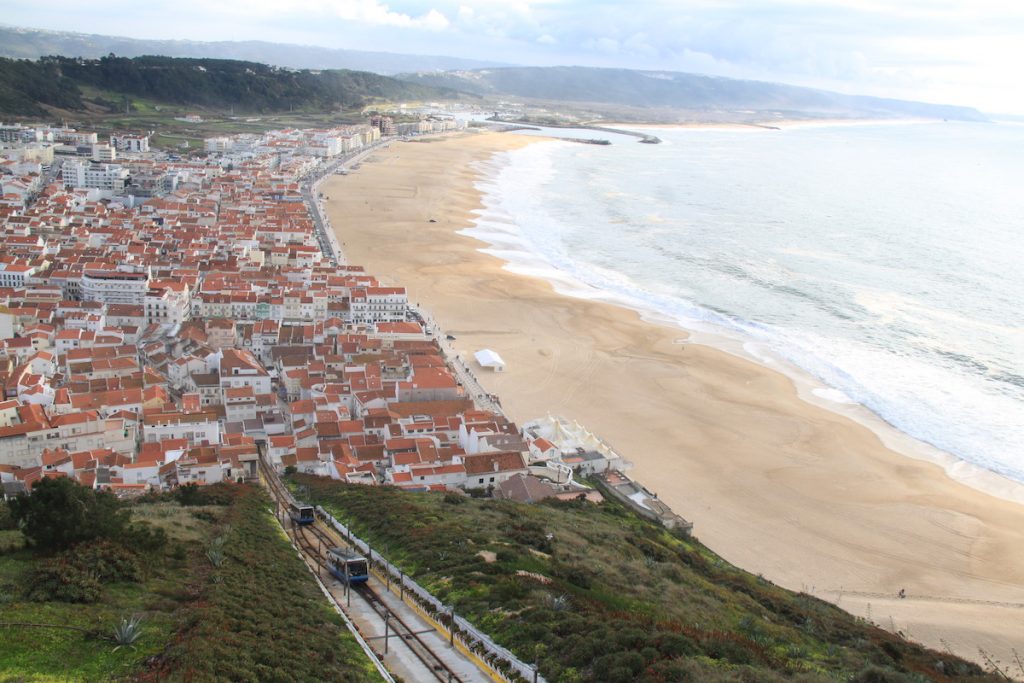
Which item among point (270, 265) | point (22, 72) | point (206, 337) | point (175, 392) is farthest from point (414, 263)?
point (22, 72)

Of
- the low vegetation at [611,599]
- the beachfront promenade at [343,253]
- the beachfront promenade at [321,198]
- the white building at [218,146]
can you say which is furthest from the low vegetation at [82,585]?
the white building at [218,146]

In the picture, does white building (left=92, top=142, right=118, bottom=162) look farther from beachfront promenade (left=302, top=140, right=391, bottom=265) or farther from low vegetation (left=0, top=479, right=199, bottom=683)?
low vegetation (left=0, top=479, right=199, bottom=683)

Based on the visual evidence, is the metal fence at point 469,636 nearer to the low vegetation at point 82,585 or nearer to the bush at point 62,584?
the low vegetation at point 82,585

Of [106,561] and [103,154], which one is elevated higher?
[103,154]

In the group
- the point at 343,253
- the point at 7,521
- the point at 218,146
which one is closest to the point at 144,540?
the point at 7,521

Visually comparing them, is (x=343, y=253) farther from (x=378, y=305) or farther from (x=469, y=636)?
(x=469, y=636)

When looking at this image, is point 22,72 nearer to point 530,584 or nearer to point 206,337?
point 206,337

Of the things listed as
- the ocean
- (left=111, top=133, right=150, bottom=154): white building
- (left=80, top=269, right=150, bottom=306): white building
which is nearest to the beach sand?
the ocean
